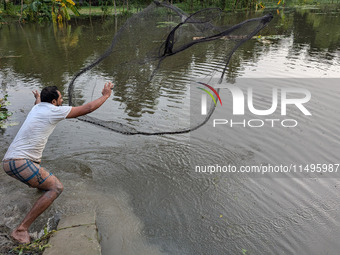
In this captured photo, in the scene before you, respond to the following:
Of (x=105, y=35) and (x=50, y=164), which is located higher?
(x=105, y=35)

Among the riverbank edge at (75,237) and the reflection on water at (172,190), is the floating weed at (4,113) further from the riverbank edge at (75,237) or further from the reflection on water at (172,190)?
the riverbank edge at (75,237)

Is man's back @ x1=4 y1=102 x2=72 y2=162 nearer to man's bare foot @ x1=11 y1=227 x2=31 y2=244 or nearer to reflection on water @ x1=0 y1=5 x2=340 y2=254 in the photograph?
man's bare foot @ x1=11 y1=227 x2=31 y2=244

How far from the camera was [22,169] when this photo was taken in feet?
9.36

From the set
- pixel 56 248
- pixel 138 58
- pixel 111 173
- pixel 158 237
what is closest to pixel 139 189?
pixel 111 173

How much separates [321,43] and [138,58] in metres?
9.16

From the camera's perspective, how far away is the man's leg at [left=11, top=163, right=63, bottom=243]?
2.83 metres

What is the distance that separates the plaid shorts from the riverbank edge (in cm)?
55

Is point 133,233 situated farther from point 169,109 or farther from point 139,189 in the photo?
point 169,109

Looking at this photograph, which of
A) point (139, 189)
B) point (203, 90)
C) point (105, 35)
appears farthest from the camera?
point (105, 35)

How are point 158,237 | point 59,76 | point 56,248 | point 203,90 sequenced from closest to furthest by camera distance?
point 56,248, point 158,237, point 203,90, point 59,76

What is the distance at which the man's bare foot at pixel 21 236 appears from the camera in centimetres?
279

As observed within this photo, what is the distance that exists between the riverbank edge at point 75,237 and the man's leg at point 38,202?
0.27 meters

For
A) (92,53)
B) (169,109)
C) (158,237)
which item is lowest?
(158,237)

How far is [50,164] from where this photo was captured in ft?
14.2
